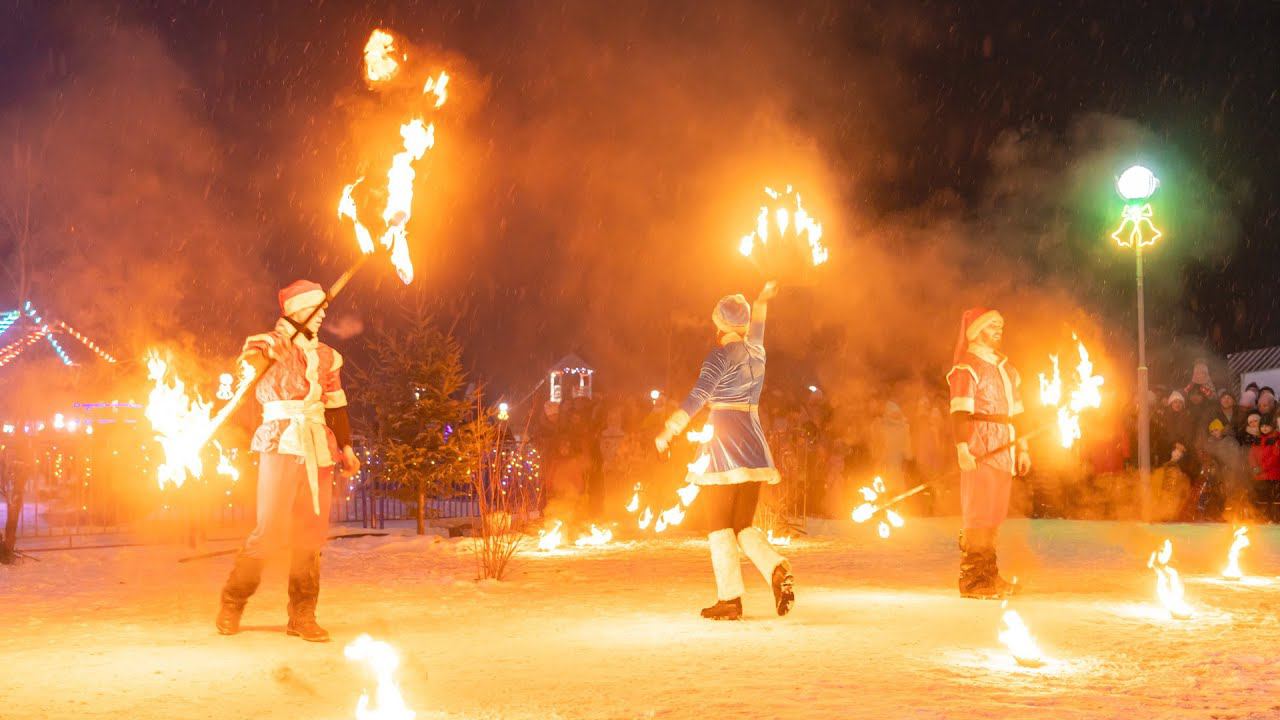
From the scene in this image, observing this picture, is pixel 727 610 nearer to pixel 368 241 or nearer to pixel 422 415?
pixel 368 241

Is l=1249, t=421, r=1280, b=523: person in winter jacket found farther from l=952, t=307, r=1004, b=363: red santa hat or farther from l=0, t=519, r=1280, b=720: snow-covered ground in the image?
l=952, t=307, r=1004, b=363: red santa hat

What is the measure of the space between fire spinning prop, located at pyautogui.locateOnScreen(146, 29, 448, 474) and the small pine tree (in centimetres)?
832

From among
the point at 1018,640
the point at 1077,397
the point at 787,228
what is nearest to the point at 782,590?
the point at 1018,640

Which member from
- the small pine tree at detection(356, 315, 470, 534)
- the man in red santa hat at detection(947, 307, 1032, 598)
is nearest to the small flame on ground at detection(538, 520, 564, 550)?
the small pine tree at detection(356, 315, 470, 534)

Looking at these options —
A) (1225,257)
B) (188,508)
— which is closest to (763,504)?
(188,508)

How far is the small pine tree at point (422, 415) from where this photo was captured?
16922 mm

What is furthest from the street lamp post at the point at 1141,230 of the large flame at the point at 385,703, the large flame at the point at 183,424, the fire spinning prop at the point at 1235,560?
the large flame at the point at 385,703

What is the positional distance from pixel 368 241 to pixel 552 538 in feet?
22.5

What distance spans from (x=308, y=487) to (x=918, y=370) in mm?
19505

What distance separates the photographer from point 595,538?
14.9m

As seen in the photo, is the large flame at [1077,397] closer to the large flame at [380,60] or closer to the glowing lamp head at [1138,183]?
the large flame at [380,60]

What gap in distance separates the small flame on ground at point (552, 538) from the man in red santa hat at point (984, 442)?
5.47 meters

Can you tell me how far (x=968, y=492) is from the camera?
9.73 m

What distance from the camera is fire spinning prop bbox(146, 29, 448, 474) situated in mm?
7727
